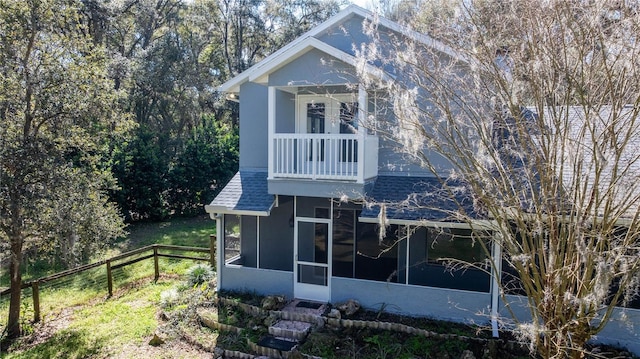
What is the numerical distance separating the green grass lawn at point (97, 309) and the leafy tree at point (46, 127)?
3.91 ft

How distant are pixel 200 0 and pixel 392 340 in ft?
89.8

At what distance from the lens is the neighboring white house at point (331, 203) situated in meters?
9.48

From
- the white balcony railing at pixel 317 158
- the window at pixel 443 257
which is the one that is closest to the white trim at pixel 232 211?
the white balcony railing at pixel 317 158

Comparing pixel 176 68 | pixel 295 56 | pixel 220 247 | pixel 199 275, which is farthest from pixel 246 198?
pixel 176 68

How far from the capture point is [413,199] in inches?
349

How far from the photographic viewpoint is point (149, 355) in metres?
8.65

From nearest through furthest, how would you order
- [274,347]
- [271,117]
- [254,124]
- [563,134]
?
[563,134]
[274,347]
[271,117]
[254,124]

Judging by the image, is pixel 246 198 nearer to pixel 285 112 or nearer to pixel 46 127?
pixel 285 112

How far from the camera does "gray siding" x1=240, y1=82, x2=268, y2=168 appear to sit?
1180 centimetres

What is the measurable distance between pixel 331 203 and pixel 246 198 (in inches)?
84.8

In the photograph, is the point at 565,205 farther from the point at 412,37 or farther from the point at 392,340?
the point at 392,340

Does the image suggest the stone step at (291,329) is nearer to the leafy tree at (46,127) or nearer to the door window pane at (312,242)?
the door window pane at (312,242)

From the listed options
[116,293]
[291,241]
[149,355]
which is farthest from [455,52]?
[116,293]

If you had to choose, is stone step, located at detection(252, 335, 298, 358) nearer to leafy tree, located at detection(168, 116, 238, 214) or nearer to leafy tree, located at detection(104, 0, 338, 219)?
leafy tree, located at detection(104, 0, 338, 219)
